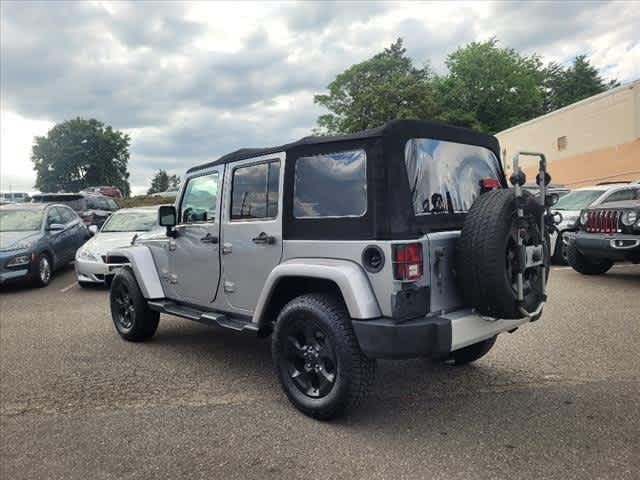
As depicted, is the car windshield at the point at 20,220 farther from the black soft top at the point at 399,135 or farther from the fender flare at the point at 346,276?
the fender flare at the point at 346,276

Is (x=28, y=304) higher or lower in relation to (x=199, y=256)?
lower

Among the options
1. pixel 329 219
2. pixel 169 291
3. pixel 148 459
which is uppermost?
pixel 329 219

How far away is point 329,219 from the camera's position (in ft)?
11.2

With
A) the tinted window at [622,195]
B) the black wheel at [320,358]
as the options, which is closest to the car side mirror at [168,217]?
the black wheel at [320,358]

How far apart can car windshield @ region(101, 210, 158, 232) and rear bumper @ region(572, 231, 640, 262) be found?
7.80 meters

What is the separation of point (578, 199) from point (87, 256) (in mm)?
9727

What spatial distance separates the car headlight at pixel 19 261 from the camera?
29.0 ft

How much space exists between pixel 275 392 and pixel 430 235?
1778mm

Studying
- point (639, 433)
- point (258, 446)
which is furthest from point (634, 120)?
point (258, 446)

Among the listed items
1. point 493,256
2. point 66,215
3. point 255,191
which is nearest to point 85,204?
point 66,215

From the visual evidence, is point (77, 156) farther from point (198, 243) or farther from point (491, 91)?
point (198, 243)

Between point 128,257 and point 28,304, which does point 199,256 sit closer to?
point 128,257

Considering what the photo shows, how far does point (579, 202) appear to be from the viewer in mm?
10484

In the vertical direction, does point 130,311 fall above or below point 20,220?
below
